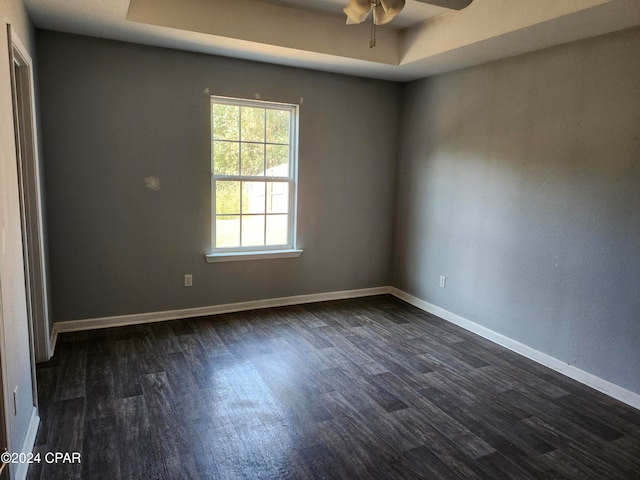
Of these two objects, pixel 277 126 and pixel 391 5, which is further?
pixel 277 126

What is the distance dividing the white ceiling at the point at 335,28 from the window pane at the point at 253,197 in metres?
1.18

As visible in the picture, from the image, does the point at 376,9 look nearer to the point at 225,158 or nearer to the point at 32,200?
the point at 225,158

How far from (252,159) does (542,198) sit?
8.57 ft

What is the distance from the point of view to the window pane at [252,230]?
4.32 meters

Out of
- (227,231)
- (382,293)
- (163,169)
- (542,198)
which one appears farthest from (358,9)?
(382,293)

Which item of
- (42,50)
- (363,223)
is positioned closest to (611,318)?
(363,223)

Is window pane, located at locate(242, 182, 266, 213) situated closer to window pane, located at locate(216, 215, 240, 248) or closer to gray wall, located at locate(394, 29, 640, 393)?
window pane, located at locate(216, 215, 240, 248)

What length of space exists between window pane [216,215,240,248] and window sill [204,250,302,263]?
0.38 ft

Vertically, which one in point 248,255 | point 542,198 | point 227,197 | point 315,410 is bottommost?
point 315,410

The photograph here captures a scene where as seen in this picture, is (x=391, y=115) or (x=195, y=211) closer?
(x=195, y=211)

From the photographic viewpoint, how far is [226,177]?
4.12m

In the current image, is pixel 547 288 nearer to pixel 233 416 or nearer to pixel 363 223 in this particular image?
pixel 363 223

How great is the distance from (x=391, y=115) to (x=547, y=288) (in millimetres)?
2514

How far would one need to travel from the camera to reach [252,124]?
165 inches
